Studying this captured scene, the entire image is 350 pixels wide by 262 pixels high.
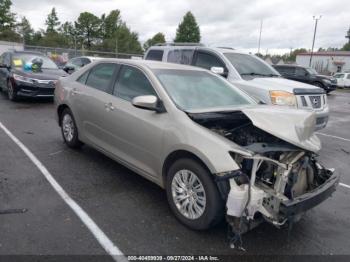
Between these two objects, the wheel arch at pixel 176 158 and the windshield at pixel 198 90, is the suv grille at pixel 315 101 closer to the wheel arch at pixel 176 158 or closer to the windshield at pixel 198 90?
the windshield at pixel 198 90

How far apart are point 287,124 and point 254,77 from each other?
4798mm

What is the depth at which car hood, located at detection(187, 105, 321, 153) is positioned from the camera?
10.9ft

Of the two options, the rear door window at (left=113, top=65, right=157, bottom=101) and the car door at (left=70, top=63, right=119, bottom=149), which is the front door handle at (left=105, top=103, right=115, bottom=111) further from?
the rear door window at (left=113, top=65, right=157, bottom=101)

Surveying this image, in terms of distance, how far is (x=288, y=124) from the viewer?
3.36 meters

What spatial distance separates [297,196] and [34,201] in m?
2.90

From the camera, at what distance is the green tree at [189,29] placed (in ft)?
234

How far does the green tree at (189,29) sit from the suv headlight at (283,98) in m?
66.5

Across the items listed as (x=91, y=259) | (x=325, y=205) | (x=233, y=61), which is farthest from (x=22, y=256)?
(x=233, y=61)

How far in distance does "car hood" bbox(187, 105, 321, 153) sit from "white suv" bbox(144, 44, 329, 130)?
106 inches

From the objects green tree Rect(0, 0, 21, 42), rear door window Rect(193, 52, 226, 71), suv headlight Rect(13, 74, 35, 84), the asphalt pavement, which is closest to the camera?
the asphalt pavement

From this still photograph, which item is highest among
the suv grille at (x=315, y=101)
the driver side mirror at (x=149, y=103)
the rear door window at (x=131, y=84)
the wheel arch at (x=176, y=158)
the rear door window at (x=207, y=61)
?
the rear door window at (x=207, y=61)

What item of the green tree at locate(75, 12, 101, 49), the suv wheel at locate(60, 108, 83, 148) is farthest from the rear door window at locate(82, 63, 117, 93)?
the green tree at locate(75, 12, 101, 49)

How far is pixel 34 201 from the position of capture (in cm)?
396

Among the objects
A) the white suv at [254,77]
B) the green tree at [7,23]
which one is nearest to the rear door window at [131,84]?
the white suv at [254,77]
